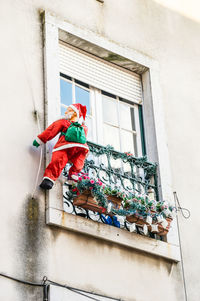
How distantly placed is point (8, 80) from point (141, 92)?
2279mm

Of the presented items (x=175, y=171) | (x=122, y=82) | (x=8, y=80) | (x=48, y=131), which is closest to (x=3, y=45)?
(x=8, y=80)

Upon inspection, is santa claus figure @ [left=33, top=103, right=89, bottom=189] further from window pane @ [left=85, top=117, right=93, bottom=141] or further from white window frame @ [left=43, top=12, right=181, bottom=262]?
window pane @ [left=85, top=117, right=93, bottom=141]

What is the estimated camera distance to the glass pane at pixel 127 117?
9.57 meters

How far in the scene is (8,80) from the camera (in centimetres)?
818

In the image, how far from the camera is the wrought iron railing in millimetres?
8477

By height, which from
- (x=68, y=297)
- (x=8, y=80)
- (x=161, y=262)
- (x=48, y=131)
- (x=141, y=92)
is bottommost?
(x=68, y=297)

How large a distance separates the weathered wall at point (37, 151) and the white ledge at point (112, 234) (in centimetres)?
8

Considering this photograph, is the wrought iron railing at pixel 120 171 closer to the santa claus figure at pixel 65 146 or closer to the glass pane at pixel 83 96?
the santa claus figure at pixel 65 146

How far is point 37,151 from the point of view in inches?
315

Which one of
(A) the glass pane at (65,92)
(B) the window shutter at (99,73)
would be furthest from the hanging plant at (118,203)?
(B) the window shutter at (99,73)

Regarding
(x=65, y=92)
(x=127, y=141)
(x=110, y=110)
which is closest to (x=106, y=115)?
(x=110, y=110)

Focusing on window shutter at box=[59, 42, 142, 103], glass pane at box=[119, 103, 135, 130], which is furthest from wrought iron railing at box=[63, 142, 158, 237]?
window shutter at box=[59, 42, 142, 103]

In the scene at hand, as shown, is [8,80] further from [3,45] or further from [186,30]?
[186,30]

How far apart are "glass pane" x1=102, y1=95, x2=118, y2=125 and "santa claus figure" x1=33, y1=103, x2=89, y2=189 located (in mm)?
1296
